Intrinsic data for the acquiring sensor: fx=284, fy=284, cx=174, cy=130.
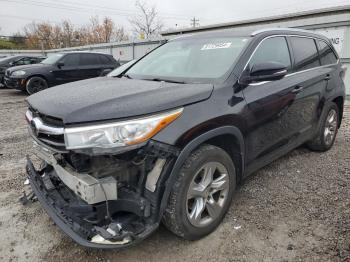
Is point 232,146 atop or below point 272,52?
below

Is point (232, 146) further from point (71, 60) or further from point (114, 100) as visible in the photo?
point (71, 60)

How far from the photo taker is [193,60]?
9.94 ft

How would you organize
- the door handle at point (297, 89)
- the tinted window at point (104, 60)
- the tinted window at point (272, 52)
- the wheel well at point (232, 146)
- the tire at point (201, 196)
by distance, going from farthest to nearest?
the tinted window at point (104, 60) < the door handle at point (297, 89) < the tinted window at point (272, 52) < the wheel well at point (232, 146) < the tire at point (201, 196)

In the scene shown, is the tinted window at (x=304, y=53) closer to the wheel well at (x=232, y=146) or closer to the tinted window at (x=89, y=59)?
the wheel well at (x=232, y=146)

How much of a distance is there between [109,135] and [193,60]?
1.53 metres

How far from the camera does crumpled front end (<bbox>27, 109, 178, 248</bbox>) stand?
195 cm

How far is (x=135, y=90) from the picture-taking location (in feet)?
7.75

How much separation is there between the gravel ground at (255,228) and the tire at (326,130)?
482 millimetres

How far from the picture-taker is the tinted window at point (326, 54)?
13.3ft

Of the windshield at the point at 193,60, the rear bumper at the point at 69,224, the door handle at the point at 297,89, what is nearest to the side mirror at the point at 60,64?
the windshield at the point at 193,60

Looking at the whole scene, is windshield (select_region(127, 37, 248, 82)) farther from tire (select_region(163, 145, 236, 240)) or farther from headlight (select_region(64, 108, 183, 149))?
headlight (select_region(64, 108, 183, 149))

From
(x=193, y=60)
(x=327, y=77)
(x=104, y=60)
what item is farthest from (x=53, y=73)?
(x=327, y=77)

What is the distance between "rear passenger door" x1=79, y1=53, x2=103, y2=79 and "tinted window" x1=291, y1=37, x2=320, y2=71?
877 cm

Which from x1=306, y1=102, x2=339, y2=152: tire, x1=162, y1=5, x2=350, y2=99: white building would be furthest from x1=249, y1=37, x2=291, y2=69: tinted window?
x1=162, y1=5, x2=350, y2=99: white building
